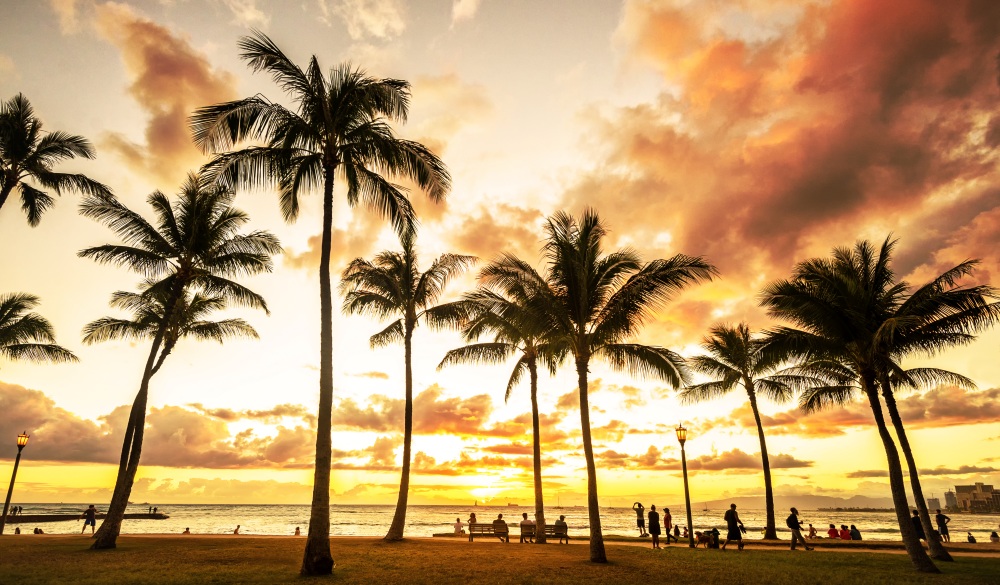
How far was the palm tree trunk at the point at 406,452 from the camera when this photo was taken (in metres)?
20.9

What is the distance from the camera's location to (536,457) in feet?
76.4

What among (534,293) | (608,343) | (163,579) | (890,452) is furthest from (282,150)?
(890,452)

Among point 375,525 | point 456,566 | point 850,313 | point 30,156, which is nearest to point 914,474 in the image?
point 850,313

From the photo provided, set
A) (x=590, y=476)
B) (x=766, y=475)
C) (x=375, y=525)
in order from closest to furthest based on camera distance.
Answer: (x=590, y=476), (x=766, y=475), (x=375, y=525)

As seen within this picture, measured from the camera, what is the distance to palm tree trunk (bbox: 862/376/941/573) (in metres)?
13.6

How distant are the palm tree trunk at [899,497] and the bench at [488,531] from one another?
1473cm

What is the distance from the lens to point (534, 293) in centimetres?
1717

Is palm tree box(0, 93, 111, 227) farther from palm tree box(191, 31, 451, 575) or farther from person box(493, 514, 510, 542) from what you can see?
person box(493, 514, 510, 542)

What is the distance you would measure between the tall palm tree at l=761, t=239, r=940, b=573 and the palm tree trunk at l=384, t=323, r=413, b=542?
14.2 m

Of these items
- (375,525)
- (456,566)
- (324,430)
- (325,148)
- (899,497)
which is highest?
(325,148)

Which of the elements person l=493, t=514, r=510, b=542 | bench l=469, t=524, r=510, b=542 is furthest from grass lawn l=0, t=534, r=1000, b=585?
bench l=469, t=524, r=510, b=542

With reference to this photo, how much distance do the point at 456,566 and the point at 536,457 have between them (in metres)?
10.2

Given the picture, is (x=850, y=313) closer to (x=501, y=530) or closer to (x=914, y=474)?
(x=914, y=474)

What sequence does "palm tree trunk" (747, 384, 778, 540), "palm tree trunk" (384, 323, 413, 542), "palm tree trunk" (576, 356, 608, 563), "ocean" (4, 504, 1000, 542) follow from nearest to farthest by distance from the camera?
"palm tree trunk" (576, 356, 608, 563), "palm tree trunk" (384, 323, 413, 542), "palm tree trunk" (747, 384, 778, 540), "ocean" (4, 504, 1000, 542)
